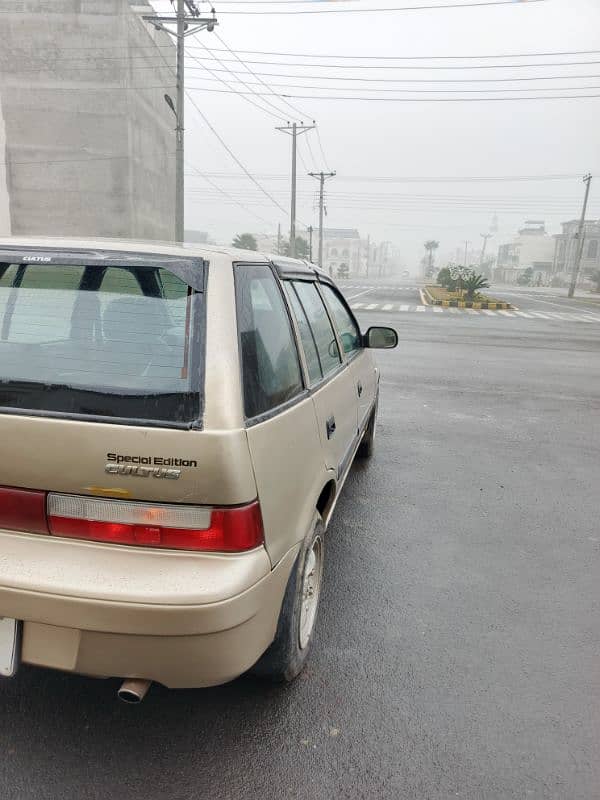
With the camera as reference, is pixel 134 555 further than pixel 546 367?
No

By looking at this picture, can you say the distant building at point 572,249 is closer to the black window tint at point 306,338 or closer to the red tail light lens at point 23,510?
the black window tint at point 306,338

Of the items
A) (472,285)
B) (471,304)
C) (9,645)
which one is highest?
(9,645)

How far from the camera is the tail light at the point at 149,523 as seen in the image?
183cm

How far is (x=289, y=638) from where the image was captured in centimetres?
225

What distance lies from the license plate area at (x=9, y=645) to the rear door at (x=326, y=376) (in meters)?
1.37

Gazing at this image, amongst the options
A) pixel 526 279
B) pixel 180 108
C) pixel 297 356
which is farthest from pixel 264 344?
pixel 526 279

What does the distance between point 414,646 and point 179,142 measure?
21364 mm

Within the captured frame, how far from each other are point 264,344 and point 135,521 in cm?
78

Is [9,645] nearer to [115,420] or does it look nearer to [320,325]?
[115,420]

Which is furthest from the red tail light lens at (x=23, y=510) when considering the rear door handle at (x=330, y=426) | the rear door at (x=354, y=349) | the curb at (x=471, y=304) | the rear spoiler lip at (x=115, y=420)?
the curb at (x=471, y=304)

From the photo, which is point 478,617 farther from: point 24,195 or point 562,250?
point 562,250

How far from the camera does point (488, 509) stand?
14.5ft

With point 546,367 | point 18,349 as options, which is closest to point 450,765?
point 18,349

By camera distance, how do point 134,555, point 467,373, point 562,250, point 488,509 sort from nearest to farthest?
point 134,555
point 488,509
point 467,373
point 562,250
